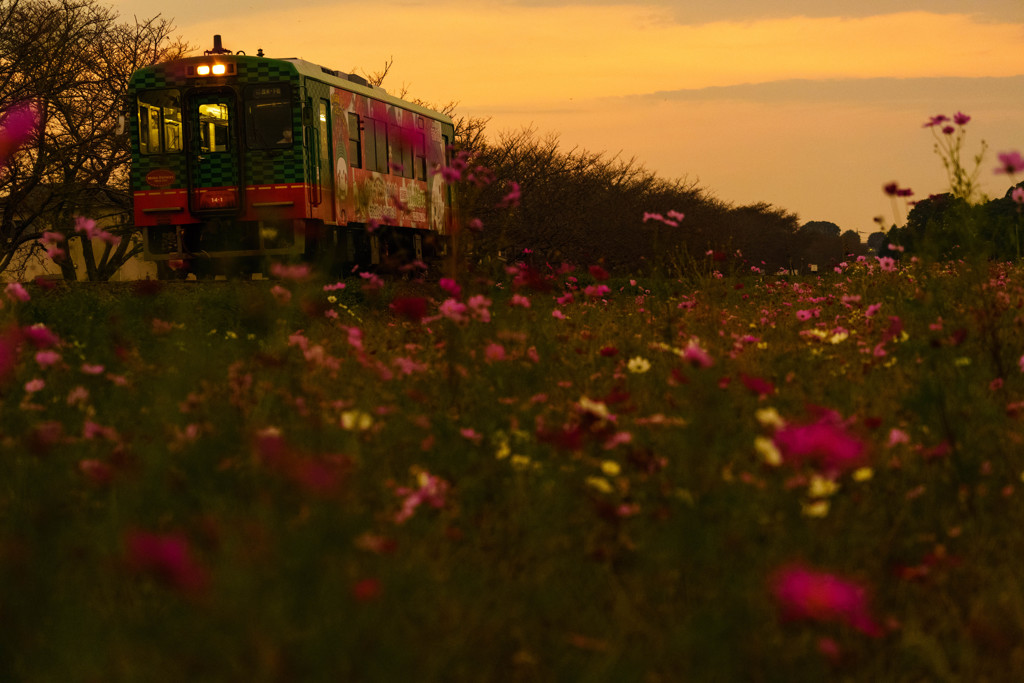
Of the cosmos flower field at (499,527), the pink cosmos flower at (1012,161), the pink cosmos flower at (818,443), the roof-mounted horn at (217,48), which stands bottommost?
the cosmos flower field at (499,527)

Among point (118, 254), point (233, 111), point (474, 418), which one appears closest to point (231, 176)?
point (233, 111)

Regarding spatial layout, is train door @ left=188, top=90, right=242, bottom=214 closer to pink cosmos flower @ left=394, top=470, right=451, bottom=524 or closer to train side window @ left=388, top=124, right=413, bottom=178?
train side window @ left=388, top=124, right=413, bottom=178

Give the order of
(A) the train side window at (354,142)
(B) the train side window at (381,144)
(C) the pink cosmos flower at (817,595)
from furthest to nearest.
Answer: (B) the train side window at (381,144)
(A) the train side window at (354,142)
(C) the pink cosmos flower at (817,595)

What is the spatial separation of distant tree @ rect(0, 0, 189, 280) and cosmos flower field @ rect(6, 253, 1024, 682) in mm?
14559

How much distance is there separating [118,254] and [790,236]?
192 feet

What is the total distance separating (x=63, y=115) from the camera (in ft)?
72.3

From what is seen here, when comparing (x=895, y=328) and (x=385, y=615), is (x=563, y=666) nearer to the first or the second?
(x=385, y=615)

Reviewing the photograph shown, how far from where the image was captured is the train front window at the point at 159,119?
14828mm

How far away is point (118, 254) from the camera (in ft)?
92.2

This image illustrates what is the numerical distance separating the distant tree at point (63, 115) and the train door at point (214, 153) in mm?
3518

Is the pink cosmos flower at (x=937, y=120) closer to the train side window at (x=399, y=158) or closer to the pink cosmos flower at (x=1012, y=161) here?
the pink cosmos flower at (x=1012, y=161)

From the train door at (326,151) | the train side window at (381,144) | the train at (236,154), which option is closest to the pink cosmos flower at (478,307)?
the train at (236,154)

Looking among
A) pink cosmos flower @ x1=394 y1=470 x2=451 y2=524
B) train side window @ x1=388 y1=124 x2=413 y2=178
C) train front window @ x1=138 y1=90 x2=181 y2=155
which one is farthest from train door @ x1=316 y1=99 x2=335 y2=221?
pink cosmos flower @ x1=394 y1=470 x2=451 y2=524

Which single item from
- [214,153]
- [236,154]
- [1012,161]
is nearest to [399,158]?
[236,154]
